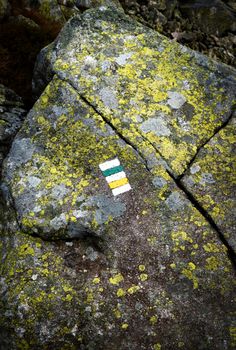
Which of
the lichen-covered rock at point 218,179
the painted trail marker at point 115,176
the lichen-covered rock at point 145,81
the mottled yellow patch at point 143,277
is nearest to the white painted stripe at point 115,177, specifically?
the painted trail marker at point 115,176

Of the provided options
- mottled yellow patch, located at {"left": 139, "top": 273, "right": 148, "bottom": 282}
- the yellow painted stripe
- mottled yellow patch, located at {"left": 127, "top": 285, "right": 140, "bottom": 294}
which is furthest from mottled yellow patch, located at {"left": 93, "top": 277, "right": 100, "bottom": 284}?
the yellow painted stripe

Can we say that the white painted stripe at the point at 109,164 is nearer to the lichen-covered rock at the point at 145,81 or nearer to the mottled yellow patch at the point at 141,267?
the lichen-covered rock at the point at 145,81

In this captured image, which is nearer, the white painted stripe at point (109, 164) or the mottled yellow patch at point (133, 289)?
the mottled yellow patch at point (133, 289)

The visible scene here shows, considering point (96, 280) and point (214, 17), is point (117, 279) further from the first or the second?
point (214, 17)

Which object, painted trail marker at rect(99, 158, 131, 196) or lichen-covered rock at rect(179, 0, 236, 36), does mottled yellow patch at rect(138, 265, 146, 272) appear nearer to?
painted trail marker at rect(99, 158, 131, 196)

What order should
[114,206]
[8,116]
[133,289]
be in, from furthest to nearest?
[8,116], [114,206], [133,289]

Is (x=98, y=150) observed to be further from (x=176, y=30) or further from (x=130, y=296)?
(x=176, y=30)

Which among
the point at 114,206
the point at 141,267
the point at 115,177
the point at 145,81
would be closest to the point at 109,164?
the point at 115,177
